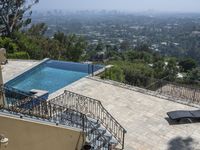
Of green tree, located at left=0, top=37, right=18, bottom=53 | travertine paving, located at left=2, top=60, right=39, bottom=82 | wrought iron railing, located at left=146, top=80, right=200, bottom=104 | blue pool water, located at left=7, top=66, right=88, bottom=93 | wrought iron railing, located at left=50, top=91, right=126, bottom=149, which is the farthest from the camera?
green tree, located at left=0, top=37, right=18, bottom=53

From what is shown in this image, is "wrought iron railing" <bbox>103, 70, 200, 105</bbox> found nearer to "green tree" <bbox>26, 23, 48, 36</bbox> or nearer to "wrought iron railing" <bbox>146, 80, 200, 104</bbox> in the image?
"wrought iron railing" <bbox>146, 80, 200, 104</bbox>

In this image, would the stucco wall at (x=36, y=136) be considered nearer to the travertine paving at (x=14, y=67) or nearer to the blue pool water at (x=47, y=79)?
the blue pool water at (x=47, y=79)

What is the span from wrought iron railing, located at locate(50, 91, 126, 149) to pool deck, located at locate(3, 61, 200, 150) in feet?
1.69

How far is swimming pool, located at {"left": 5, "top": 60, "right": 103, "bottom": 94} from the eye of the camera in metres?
18.3

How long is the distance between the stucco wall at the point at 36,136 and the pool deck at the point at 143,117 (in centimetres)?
296

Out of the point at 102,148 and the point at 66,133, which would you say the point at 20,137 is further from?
the point at 102,148

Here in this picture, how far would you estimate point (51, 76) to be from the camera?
816 inches

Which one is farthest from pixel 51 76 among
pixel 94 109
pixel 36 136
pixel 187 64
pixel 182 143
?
pixel 187 64

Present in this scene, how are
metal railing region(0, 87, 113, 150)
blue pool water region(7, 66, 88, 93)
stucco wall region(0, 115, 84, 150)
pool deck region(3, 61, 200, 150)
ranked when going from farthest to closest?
blue pool water region(7, 66, 88, 93)
pool deck region(3, 61, 200, 150)
metal railing region(0, 87, 113, 150)
stucco wall region(0, 115, 84, 150)

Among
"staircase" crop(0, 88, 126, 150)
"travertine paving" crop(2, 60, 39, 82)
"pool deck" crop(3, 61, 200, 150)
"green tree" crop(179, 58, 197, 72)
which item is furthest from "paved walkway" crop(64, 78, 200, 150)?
"green tree" crop(179, 58, 197, 72)

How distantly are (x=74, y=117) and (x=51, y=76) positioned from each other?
34.5 feet

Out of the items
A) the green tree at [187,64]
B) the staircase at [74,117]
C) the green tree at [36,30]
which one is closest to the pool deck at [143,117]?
the staircase at [74,117]

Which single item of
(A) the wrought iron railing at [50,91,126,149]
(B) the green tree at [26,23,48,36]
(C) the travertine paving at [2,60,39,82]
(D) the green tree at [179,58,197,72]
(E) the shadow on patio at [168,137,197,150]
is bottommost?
(D) the green tree at [179,58,197,72]

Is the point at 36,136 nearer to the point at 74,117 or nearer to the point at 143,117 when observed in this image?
the point at 74,117
